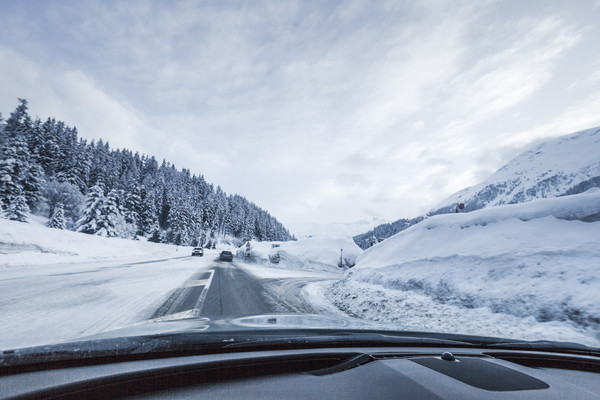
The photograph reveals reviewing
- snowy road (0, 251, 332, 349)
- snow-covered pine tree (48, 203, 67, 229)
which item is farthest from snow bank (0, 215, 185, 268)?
snow-covered pine tree (48, 203, 67, 229)

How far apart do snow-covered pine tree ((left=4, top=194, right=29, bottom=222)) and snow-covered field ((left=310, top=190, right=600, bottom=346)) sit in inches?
1743

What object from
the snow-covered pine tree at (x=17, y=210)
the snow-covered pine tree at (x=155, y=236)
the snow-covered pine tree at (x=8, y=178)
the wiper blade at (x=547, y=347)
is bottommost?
the wiper blade at (x=547, y=347)

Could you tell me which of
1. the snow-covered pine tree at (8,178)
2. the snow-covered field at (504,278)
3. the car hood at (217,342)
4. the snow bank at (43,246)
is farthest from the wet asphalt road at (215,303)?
the snow-covered pine tree at (8,178)

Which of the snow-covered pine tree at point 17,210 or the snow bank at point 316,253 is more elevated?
the snow-covered pine tree at point 17,210

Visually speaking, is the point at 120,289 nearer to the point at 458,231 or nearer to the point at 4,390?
the point at 4,390

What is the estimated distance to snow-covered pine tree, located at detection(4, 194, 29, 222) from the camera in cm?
3350

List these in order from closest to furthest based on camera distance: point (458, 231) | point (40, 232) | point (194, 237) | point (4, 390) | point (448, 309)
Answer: point (4, 390) → point (448, 309) → point (458, 231) → point (40, 232) → point (194, 237)

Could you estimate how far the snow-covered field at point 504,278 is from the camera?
4527 millimetres

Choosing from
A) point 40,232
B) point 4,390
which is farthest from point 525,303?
point 40,232

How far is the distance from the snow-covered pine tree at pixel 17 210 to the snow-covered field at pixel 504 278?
145ft

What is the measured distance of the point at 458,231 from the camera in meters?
8.51

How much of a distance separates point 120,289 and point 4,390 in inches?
314

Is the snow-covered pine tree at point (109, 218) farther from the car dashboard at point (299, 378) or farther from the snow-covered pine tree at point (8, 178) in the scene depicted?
the car dashboard at point (299, 378)

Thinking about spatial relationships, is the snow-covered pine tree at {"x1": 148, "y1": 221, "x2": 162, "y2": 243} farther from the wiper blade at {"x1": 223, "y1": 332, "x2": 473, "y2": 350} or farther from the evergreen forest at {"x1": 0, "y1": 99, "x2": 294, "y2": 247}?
the wiper blade at {"x1": 223, "y1": 332, "x2": 473, "y2": 350}
